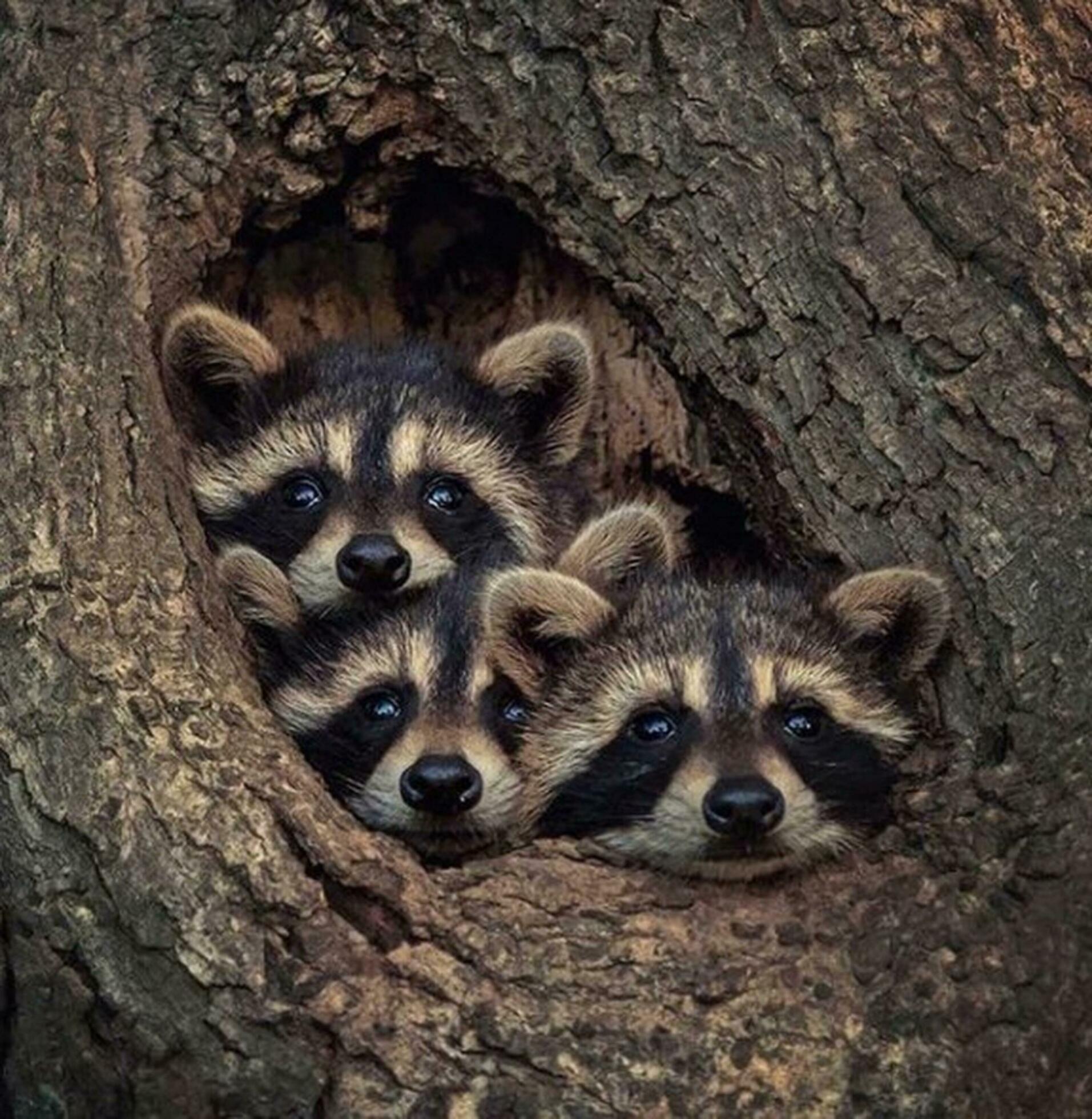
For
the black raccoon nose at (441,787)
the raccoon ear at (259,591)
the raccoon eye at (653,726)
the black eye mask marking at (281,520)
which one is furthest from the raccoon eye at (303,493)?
the raccoon eye at (653,726)

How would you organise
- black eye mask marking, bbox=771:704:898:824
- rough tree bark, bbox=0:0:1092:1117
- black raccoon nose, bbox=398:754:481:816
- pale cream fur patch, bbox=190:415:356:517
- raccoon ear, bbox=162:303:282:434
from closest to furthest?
rough tree bark, bbox=0:0:1092:1117 < black eye mask marking, bbox=771:704:898:824 < black raccoon nose, bbox=398:754:481:816 < raccoon ear, bbox=162:303:282:434 < pale cream fur patch, bbox=190:415:356:517

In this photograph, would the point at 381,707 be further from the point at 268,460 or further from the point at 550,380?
the point at 550,380

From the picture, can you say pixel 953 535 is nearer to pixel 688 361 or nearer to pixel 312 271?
pixel 688 361

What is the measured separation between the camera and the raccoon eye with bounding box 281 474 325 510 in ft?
19.7

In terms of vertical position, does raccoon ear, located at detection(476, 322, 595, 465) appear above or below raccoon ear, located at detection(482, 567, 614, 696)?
above

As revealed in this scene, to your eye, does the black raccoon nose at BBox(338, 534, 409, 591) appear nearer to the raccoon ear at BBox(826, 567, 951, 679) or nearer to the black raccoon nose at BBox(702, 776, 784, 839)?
the raccoon ear at BBox(826, 567, 951, 679)

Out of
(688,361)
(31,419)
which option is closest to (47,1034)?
(31,419)

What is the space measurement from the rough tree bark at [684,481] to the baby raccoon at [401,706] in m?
0.53

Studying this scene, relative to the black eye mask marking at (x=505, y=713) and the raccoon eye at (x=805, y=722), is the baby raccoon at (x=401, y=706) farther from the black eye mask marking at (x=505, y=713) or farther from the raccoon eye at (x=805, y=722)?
the raccoon eye at (x=805, y=722)

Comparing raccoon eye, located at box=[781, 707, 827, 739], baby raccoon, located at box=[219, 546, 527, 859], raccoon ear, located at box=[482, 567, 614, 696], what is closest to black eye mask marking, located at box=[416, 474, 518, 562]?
baby raccoon, located at box=[219, 546, 527, 859]

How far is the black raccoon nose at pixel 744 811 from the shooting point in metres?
4.62

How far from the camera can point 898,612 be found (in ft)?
16.1

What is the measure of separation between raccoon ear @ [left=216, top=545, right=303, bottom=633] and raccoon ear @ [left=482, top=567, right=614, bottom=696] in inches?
20.6

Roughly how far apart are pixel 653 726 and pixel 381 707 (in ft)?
2.37
